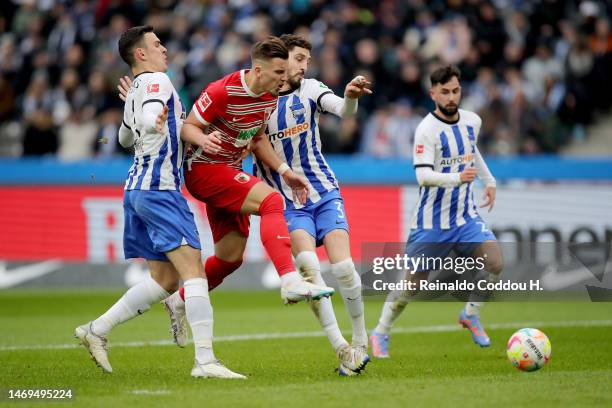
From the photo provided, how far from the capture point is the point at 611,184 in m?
16.8

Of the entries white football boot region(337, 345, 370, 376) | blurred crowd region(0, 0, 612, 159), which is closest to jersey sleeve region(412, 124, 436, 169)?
white football boot region(337, 345, 370, 376)

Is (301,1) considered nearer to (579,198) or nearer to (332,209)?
(579,198)

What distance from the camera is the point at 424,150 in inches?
403

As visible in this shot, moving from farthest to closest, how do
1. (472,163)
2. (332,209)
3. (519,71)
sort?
(519,71) < (472,163) < (332,209)

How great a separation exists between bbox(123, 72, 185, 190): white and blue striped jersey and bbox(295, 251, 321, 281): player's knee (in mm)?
1184

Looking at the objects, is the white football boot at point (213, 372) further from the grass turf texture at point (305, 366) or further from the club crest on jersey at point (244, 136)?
the club crest on jersey at point (244, 136)

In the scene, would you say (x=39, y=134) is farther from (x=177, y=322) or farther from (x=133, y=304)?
(x=133, y=304)

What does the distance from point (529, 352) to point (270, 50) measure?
3.01m

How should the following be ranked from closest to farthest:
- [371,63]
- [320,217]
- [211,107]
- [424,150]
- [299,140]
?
[211,107] < [320,217] < [299,140] < [424,150] < [371,63]

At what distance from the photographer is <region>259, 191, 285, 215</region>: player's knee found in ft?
26.5

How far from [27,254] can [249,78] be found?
1088cm

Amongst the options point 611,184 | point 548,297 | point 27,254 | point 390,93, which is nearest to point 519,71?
point 390,93

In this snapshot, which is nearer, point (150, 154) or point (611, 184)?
point (150, 154)

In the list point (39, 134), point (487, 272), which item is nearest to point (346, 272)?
point (487, 272)
